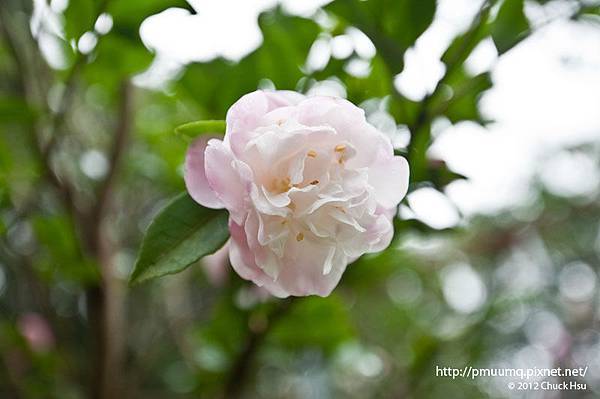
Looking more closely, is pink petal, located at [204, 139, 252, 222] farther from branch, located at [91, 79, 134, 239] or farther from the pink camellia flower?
branch, located at [91, 79, 134, 239]

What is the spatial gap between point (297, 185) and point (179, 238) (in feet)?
0.25

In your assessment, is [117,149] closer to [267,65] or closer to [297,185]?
[267,65]

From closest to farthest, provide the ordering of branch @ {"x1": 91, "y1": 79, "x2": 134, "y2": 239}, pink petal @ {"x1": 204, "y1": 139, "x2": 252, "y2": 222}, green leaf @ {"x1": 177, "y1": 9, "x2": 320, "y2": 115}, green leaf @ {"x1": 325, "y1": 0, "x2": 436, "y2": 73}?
pink petal @ {"x1": 204, "y1": 139, "x2": 252, "y2": 222}, green leaf @ {"x1": 325, "y1": 0, "x2": 436, "y2": 73}, green leaf @ {"x1": 177, "y1": 9, "x2": 320, "y2": 115}, branch @ {"x1": 91, "y1": 79, "x2": 134, "y2": 239}

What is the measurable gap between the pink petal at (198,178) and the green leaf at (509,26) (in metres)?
0.25

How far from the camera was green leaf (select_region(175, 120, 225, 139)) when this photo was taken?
1.28ft

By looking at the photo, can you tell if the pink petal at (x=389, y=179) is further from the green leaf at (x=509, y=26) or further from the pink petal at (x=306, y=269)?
the green leaf at (x=509, y=26)

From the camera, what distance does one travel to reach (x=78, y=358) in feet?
3.96

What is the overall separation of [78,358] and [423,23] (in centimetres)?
97

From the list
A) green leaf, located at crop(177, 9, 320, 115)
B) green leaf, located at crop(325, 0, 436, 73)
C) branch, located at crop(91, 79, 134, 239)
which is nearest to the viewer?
green leaf, located at crop(325, 0, 436, 73)

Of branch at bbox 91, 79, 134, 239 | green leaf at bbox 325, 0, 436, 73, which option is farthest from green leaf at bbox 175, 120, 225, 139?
branch at bbox 91, 79, 134, 239

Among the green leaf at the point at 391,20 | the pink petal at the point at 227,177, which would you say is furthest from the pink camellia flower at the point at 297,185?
the green leaf at the point at 391,20

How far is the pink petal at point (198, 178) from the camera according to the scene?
385mm

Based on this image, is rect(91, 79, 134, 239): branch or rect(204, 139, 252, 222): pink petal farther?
rect(91, 79, 134, 239): branch

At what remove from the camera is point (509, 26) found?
51 cm
